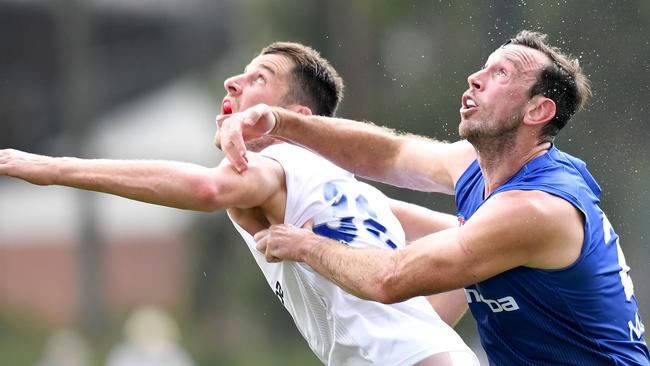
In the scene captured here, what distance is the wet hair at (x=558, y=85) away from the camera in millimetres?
4945

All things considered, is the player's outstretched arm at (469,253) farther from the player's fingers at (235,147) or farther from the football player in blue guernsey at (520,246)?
the player's fingers at (235,147)

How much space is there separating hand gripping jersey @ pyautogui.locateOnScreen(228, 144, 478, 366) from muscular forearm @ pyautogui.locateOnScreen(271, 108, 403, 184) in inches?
4.2

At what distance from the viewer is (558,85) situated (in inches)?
196

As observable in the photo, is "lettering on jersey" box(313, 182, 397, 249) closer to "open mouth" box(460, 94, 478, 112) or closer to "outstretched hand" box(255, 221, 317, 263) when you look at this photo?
"outstretched hand" box(255, 221, 317, 263)

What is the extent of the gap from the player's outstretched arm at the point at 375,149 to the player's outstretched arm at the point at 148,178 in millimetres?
387

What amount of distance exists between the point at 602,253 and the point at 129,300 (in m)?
17.1

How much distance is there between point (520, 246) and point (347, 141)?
1.35m

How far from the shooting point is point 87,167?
4.66 metres

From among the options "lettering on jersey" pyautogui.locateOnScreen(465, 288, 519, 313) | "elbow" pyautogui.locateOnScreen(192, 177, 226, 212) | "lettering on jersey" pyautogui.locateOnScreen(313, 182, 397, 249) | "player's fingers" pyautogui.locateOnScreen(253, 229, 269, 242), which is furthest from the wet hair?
"elbow" pyautogui.locateOnScreen(192, 177, 226, 212)

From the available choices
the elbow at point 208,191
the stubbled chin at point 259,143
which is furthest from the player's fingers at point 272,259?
the stubbled chin at point 259,143

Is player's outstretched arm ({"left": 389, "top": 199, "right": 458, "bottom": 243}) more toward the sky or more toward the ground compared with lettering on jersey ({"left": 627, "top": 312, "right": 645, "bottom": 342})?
more toward the ground

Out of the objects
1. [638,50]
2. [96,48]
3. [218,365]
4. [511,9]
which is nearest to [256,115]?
[638,50]

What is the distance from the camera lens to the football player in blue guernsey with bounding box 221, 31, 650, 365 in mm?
4598

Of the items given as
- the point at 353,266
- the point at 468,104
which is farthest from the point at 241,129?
the point at 468,104
